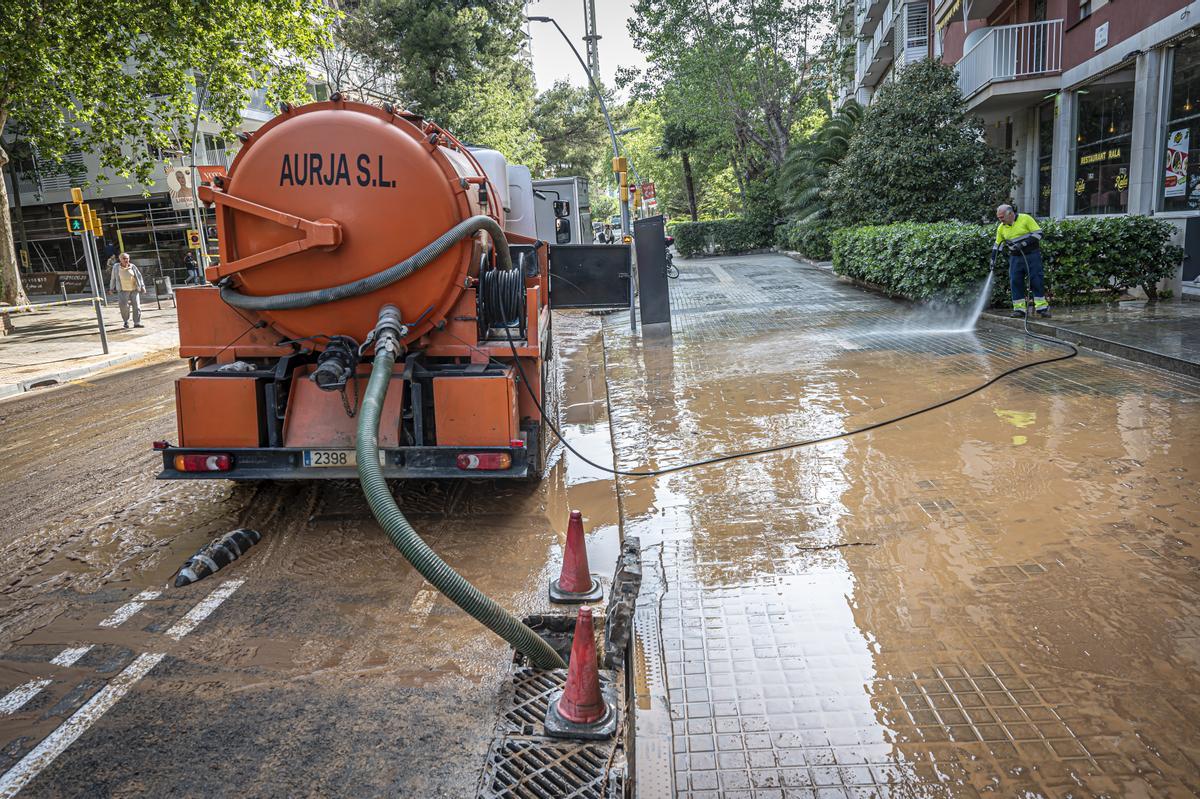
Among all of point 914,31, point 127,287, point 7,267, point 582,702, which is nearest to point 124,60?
point 127,287

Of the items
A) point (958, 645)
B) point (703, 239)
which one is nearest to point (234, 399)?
point (958, 645)

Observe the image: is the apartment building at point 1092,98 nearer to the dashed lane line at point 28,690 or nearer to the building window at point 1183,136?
the building window at point 1183,136

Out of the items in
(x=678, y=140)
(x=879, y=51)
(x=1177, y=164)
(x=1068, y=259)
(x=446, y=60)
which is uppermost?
(x=446, y=60)

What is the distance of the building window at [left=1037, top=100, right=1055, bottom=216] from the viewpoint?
20844mm

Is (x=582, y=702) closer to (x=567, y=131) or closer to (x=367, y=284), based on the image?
(x=367, y=284)

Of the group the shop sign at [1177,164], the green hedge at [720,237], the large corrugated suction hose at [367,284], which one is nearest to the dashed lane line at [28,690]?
the large corrugated suction hose at [367,284]

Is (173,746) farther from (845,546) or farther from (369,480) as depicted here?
(845,546)

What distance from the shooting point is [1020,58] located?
19.5 metres

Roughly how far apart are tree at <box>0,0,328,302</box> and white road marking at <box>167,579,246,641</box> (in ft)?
63.8

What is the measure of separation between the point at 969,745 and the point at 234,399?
4.84m

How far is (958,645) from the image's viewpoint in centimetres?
384

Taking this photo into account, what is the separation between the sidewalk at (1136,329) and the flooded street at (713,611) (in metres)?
0.66

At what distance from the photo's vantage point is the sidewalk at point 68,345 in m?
14.0

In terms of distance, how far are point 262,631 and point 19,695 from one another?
3.45 feet
